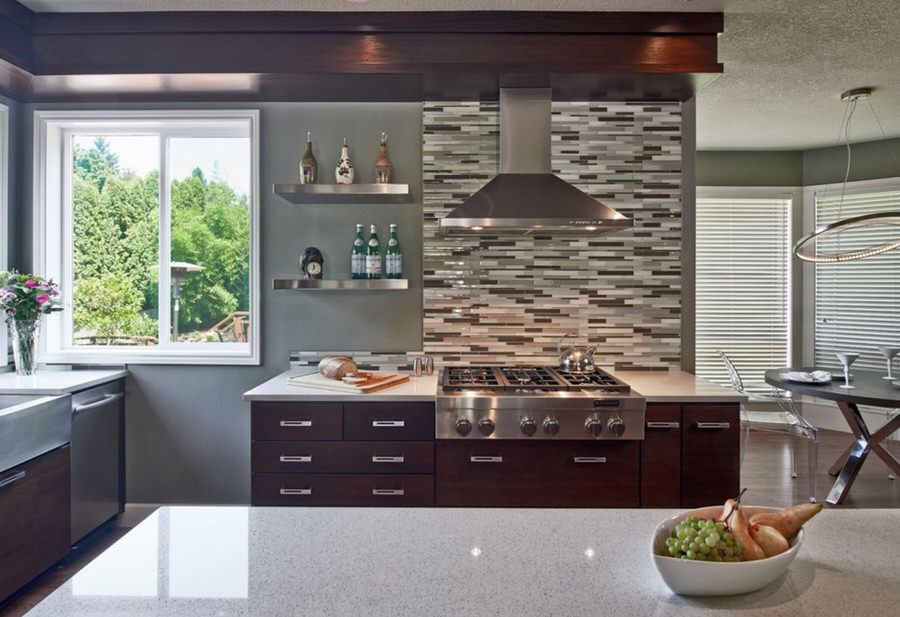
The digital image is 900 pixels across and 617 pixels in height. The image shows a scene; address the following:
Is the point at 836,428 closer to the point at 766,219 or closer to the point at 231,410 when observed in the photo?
the point at 766,219

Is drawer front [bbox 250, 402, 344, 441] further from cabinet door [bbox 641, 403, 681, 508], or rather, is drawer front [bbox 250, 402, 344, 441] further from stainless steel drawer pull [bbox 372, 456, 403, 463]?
cabinet door [bbox 641, 403, 681, 508]

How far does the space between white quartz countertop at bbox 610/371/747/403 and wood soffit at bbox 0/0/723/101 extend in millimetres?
1507

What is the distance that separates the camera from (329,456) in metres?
2.60

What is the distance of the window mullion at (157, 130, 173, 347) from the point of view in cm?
338

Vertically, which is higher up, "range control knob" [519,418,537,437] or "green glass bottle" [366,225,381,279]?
"green glass bottle" [366,225,381,279]

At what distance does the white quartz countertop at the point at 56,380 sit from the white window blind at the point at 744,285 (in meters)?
5.22

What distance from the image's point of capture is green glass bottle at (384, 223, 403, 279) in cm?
318

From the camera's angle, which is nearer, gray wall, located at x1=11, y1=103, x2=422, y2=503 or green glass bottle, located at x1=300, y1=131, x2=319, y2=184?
green glass bottle, located at x1=300, y1=131, x2=319, y2=184

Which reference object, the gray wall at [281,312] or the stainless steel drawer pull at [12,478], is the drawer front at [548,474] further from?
the stainless steel drawer pull at [12,478]

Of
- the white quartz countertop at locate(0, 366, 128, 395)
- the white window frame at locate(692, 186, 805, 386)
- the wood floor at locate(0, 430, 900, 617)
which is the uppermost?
the white window frame at locate(692, 186, 805, 386)

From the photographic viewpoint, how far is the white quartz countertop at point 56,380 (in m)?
2.67

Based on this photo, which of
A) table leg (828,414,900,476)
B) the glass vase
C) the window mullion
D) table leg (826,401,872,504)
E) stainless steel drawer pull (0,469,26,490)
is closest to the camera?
stainless steel drawer pull (0,469,26,490)

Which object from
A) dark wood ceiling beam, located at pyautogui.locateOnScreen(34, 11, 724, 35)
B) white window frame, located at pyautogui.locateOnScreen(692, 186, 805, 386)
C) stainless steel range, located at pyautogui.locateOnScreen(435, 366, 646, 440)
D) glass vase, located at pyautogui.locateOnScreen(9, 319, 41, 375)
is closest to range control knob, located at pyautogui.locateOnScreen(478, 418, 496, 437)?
stainless steel range, located at pyautogui.locateOnScreen(435, 366, 646, 440)

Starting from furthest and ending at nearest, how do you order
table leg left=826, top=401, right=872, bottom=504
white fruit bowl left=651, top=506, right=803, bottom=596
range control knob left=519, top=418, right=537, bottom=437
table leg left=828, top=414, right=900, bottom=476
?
table leg left=828, top=414, right=900, bottom=476
table leg left=826, top=401, right=872, bottom=504
range control knob left=519, top=418, right=537, bottom=437
white fruit bowl left=651, top=506, right=803, bottom=596
